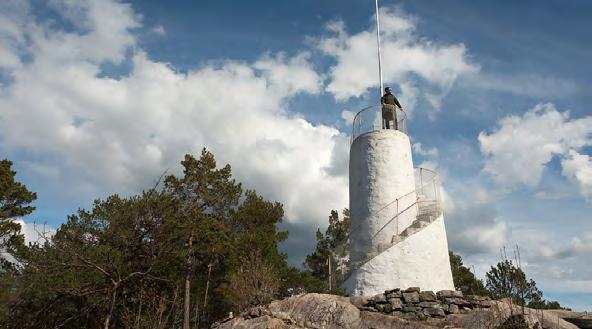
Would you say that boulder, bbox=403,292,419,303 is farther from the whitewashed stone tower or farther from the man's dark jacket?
the man's dark jacket

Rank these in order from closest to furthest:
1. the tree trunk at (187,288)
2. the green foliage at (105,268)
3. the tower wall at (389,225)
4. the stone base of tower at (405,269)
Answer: the stone base of tower at (405,269) → the tower wall at (389,225) → the green foliage at (105,268) → the tree trunk at (187,288)

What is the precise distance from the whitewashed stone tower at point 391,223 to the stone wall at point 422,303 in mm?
862

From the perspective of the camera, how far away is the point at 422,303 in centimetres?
1359

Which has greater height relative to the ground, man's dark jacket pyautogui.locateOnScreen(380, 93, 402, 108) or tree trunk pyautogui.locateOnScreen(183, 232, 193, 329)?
man's dark jacket pyautogui.locateOnScreen(380, 93, 402, 108)

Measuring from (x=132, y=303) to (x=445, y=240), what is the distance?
13527 millimetres

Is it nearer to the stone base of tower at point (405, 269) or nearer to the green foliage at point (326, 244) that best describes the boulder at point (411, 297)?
the stone base of tower at point (405, 269)

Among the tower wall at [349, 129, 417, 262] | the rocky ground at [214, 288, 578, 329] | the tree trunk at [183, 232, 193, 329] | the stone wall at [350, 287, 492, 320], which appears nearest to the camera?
the rocky ground at [214, 288, 578, 329]

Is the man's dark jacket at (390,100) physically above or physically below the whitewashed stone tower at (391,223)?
above

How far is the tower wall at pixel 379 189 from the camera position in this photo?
16.0 m

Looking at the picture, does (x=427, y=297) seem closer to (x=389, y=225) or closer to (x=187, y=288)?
(x=389, y=225)

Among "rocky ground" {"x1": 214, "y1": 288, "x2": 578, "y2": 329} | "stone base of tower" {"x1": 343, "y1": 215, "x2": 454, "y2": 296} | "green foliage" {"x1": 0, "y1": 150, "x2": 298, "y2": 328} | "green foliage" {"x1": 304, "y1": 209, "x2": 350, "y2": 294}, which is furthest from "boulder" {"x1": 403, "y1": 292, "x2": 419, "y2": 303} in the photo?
"green foliage" {"x1": 304, "y1": 209, "x2": 350, "y2": 294}

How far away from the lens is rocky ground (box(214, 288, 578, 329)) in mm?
12852

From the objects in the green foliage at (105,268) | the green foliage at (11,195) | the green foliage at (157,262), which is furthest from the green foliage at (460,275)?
the green foliage at (11,195)

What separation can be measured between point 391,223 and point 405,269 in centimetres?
166
